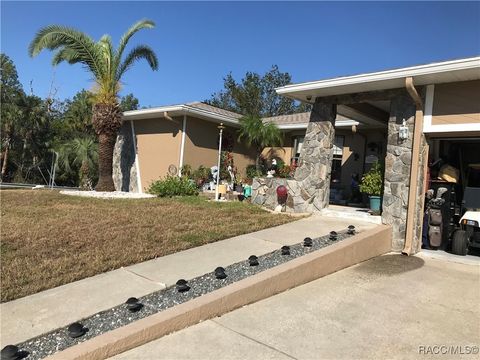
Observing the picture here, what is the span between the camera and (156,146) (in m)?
16.0

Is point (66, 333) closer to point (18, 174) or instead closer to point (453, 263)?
point (453, 263)

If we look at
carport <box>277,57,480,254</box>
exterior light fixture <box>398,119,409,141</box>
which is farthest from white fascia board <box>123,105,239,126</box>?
exterior light fixture <box>398,119,409,141</box>

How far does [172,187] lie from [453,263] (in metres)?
8.44

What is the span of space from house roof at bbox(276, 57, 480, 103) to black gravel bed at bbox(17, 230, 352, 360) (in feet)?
12.7

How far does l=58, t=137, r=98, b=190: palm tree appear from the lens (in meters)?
20.7

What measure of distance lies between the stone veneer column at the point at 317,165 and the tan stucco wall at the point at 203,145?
19.9ft

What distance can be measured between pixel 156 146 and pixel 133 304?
39.9ft

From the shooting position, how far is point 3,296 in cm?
488

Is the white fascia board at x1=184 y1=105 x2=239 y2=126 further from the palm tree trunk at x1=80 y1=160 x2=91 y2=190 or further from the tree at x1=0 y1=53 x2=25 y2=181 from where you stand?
the tree at x1=0 y1=53 x2=25 y2=181

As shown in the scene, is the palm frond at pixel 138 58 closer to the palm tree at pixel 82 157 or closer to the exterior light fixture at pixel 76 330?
the palm tree at pixel 82 157

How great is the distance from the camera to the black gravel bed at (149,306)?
3.75 m

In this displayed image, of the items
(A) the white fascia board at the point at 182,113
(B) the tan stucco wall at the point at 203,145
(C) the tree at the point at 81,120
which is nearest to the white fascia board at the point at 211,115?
(A) the white fascia board at the point at 182,113

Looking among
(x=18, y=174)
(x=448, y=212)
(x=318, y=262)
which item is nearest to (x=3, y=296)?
(x=318, y=262)

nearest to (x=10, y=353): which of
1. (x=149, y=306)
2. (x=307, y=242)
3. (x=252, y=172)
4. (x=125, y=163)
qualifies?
(x=149, y=306)
